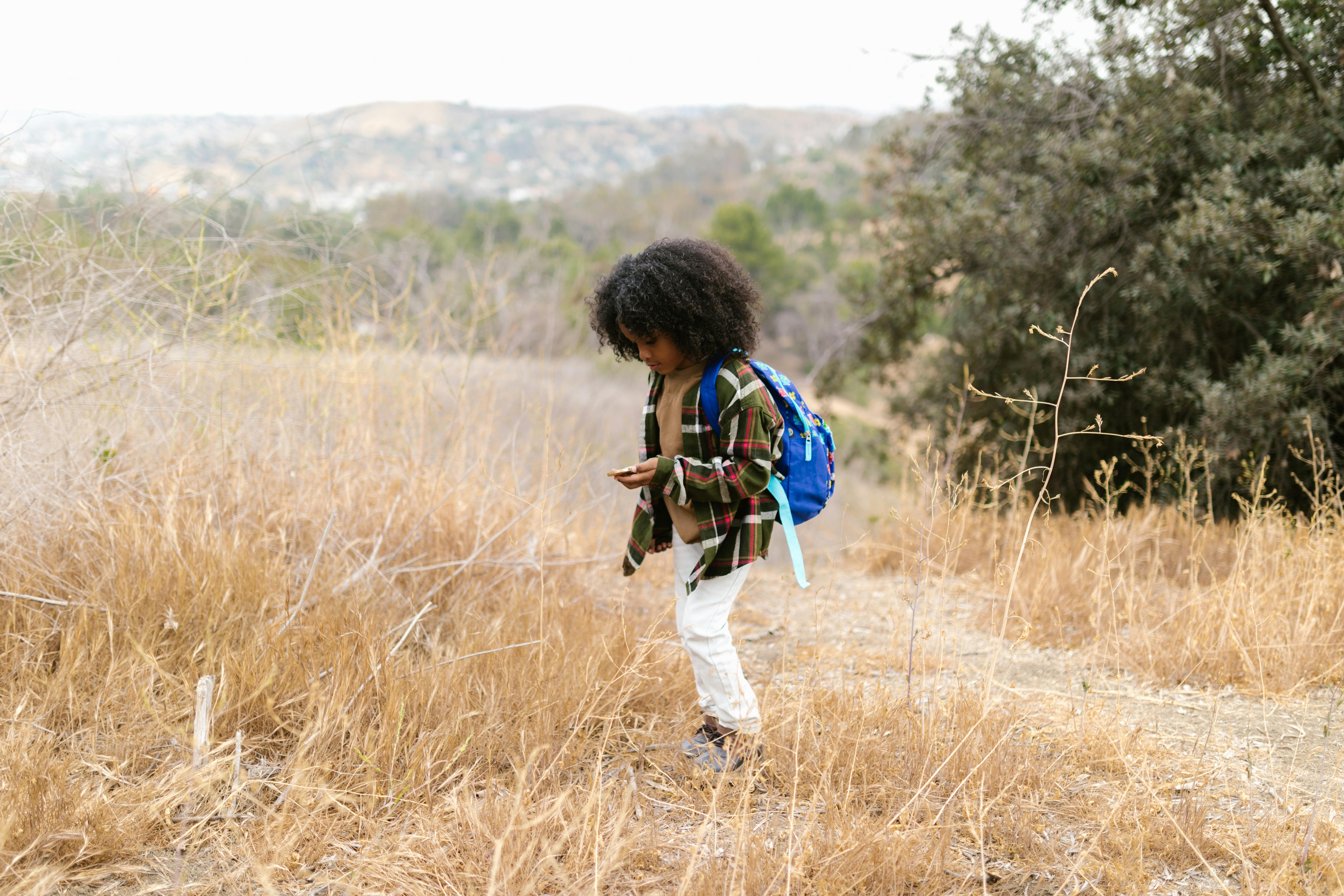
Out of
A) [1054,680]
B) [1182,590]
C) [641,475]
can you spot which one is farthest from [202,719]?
[1182,590]

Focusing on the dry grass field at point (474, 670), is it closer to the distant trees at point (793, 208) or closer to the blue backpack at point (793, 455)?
the blue backpack at point (793, 455)

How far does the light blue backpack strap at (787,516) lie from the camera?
2.45 meters

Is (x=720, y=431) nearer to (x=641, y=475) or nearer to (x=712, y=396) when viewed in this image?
(x=712, y=396)

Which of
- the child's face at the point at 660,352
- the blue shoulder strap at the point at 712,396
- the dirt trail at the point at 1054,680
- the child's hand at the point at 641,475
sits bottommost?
the dirt trail at the point at 1054,680

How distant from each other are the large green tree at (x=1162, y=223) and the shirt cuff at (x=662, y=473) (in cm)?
416

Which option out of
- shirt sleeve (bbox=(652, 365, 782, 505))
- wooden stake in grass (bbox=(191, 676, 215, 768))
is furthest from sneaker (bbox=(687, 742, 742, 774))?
wooden stake in grass (bbox=(191, 676, 215, 768))

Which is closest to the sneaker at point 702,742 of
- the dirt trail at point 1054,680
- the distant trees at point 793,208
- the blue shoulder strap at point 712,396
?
the dirt trail at point 1054,680

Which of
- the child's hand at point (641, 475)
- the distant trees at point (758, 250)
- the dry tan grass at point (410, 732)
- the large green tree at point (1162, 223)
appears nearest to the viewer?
the dry tan grass at point (410, 732)

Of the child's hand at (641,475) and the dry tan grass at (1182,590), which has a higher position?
the child's hand at (641,475)

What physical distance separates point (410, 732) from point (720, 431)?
1.24m

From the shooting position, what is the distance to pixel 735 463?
94.3 inches

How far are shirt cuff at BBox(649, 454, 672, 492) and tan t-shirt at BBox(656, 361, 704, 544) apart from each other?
0.07 meters

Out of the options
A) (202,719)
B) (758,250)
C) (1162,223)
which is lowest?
(202,719)

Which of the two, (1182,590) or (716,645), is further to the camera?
(1182,590)
